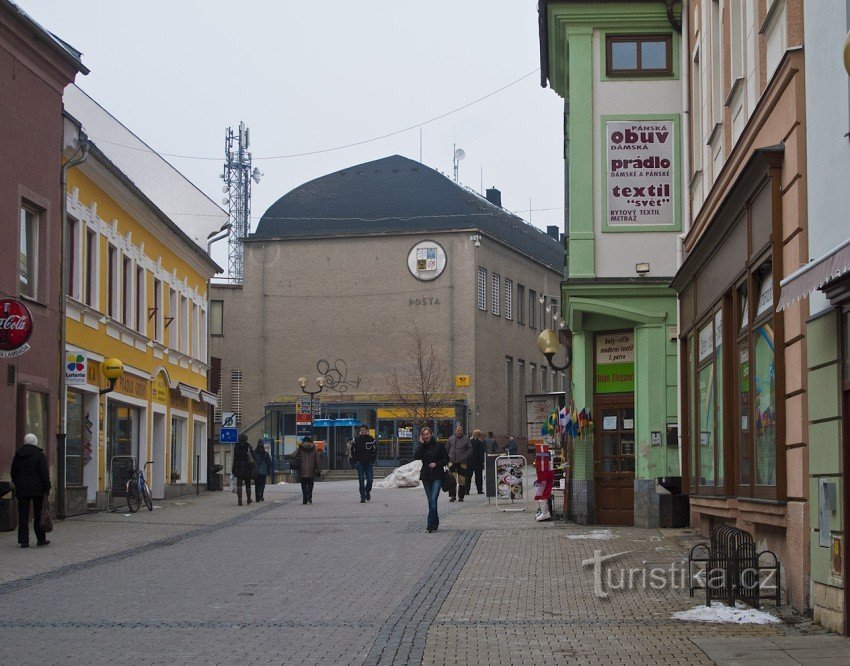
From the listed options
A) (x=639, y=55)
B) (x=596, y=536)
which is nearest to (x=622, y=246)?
(x=639, y=55)

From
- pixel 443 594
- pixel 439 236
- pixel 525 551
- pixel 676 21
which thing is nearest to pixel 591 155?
pixel 676 21

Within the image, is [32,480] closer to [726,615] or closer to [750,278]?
[750,278]

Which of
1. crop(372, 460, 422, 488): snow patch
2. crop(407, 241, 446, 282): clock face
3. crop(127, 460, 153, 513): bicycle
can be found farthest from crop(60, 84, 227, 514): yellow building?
crop(407, 241, 446, 282): clock face

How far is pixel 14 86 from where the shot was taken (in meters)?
23.4

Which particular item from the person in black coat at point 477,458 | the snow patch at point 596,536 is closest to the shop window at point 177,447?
the person in black coat at point 477,458

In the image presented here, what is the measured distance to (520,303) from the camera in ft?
248

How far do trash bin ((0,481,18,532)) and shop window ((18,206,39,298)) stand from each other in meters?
3.66

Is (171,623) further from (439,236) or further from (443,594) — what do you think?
(439,236)

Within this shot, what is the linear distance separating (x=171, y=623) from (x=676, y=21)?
1434 cm

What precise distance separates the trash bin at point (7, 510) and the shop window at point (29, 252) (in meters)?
3.66

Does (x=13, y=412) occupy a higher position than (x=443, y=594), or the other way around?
(x=13, y=412)

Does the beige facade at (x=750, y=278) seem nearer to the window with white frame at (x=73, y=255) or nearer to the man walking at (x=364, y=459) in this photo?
the man walking at (x=364, y=459)

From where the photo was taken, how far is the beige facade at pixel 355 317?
223 ft

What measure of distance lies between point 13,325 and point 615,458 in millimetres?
9873
